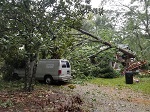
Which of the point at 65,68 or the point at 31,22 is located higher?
the point at 31,22

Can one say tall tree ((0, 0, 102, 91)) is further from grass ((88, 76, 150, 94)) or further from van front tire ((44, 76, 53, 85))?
grass ((88, 76, 150, 94))

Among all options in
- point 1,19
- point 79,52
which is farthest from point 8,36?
point 79,52

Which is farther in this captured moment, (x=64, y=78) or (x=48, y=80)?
(x=48, y=80)

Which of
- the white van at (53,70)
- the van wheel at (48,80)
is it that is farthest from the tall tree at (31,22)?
the van wheel at (48,80)

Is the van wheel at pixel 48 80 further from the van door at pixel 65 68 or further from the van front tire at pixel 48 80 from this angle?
the van door at pixel 65 68

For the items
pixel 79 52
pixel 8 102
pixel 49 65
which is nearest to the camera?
pixel 8 102

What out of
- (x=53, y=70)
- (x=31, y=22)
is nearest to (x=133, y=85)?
(x=53, y=70)

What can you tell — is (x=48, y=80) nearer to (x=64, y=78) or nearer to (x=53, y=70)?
(x=53, y=70)

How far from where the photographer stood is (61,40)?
11.2 metres

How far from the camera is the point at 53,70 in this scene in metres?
16.3

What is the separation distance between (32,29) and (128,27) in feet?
49.9

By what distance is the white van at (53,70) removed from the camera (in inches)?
632

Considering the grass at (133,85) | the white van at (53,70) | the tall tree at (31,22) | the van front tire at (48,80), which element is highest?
the tall tree at (31,22)

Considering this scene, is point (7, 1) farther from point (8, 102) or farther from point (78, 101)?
point (78, 101)
